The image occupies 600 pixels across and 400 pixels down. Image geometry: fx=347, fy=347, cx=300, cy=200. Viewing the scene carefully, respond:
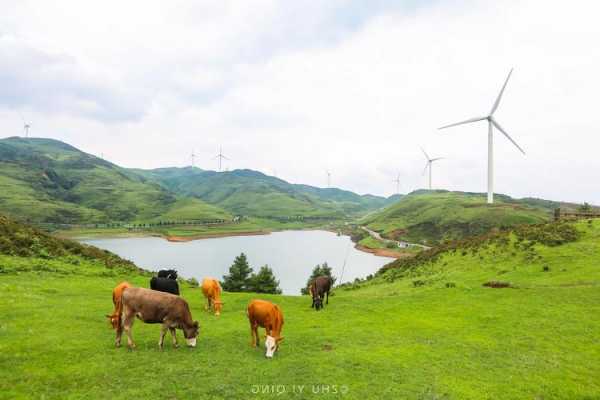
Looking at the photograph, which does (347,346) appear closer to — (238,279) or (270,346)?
(270,346)

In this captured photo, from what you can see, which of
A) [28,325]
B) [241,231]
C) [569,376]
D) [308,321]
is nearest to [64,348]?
[28,325]

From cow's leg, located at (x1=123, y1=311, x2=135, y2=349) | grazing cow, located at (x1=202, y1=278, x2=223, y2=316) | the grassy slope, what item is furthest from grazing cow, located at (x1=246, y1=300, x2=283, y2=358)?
grazing cow, located at (x1=202, y1=278, x2=223, y2=316)

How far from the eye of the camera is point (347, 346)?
1394cm

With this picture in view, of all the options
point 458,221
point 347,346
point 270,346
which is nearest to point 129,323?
point 270,346

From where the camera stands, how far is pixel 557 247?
2700 cm

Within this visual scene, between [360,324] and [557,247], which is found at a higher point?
[557,247]

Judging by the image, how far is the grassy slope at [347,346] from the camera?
33.4ft

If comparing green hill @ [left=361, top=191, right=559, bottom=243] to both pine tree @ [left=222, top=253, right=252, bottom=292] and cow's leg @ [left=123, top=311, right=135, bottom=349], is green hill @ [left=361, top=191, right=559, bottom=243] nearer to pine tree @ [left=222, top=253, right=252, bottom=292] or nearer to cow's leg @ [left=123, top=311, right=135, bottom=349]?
pine tree @ [left=222, top=253, right=252, bottom=292]

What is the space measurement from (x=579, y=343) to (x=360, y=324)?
353 inches

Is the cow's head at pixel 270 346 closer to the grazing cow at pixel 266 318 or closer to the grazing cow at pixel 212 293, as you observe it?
the grazing cow at pixel 266 318

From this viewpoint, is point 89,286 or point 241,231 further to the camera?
point 241,231

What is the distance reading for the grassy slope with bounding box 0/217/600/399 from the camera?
10.2 metres

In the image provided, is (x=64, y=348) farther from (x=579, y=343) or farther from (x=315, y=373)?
(x=579, y=343)

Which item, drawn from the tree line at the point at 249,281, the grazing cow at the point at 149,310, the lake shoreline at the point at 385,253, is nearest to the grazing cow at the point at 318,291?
the grazing cow at the point at 149,310
